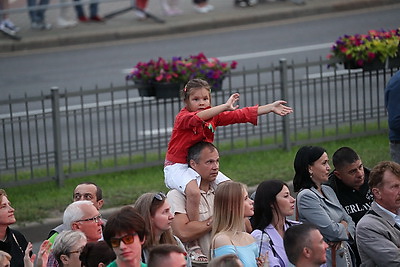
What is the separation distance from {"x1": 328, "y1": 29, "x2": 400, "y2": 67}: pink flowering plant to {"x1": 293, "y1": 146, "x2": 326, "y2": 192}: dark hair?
229 inches

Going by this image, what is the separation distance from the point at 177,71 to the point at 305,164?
5269 millimetres

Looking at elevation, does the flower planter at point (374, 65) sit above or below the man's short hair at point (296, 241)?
above

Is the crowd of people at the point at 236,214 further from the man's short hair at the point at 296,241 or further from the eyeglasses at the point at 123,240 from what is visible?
the eyeglasses at the point at 123,240

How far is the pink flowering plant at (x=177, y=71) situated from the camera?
1453 cm

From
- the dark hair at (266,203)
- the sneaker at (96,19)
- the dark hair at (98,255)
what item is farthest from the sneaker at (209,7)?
the dark hair at (98,255)

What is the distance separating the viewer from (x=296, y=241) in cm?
802

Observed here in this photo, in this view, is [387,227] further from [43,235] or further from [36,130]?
[36,130]

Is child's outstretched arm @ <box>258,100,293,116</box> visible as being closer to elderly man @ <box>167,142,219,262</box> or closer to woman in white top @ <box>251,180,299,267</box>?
elderly man @ <box>167,142,219,262</box>

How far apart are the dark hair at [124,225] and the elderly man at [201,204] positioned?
1698 mm

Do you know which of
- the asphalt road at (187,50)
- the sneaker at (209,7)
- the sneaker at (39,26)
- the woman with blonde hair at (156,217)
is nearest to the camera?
the woman with blonde hair at (156,217)

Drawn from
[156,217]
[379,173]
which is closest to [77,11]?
[379,173]

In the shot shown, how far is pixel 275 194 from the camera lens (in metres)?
8.90

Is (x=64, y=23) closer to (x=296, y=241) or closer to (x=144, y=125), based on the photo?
(x=144, y=125)

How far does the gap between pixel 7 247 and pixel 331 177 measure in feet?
9.65
